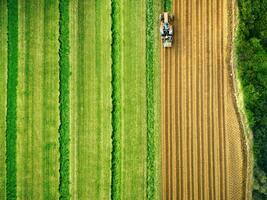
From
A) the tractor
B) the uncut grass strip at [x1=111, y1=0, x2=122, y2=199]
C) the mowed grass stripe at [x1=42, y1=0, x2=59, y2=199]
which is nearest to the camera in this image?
the tractor

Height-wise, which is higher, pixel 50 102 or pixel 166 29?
pixel 166 29

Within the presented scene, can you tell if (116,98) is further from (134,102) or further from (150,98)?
(150,98)

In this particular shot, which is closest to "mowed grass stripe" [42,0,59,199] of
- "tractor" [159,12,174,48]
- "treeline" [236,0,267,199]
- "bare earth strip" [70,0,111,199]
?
"bare earth strip" [70,0,111,199]

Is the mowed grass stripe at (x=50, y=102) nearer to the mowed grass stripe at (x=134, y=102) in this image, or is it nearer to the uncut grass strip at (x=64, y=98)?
the uncut grass strip at (x=64, y=98)

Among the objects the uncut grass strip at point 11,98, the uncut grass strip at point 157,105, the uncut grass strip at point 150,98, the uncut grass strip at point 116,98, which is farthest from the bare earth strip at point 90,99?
the uncut grass strip at point 11,98

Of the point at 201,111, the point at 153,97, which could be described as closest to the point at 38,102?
the point at 153,97

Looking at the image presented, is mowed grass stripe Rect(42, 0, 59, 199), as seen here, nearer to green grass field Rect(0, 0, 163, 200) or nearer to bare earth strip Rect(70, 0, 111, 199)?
green grass field Rect(0, 0, 163, 200)
